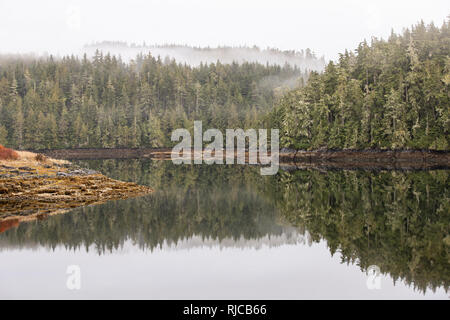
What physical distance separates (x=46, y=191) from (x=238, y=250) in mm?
19918

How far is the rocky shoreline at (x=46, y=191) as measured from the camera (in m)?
29.1

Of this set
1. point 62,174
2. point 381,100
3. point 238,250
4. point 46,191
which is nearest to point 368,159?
point 381,100

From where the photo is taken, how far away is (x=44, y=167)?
139ft

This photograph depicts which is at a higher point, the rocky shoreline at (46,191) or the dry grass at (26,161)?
the dry grass at (26,161)

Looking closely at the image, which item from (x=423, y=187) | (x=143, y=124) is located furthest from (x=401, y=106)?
(x=143, y=124)

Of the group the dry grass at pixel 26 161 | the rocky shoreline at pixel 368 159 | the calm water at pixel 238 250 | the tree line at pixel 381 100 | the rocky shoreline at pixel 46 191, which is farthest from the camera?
the tree line at pixel 381 100

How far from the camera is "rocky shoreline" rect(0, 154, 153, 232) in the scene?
95.5 ft

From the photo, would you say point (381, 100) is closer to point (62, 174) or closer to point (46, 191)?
point (62, 174)

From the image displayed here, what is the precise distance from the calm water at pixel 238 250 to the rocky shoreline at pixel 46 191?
2.81 metres

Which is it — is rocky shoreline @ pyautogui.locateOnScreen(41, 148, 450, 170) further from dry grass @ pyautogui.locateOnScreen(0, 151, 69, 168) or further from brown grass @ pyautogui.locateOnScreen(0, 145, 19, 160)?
brown grass @ pyautogui.locateOnScreen(0, 145, 19, 160)

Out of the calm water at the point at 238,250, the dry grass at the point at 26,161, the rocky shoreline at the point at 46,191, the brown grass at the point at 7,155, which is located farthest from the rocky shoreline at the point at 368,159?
the brown grass at the point at 7,155

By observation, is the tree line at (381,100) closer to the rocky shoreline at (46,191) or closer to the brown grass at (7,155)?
the rocky shoreline at (46,191)

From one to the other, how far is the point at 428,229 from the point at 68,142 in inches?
6027
